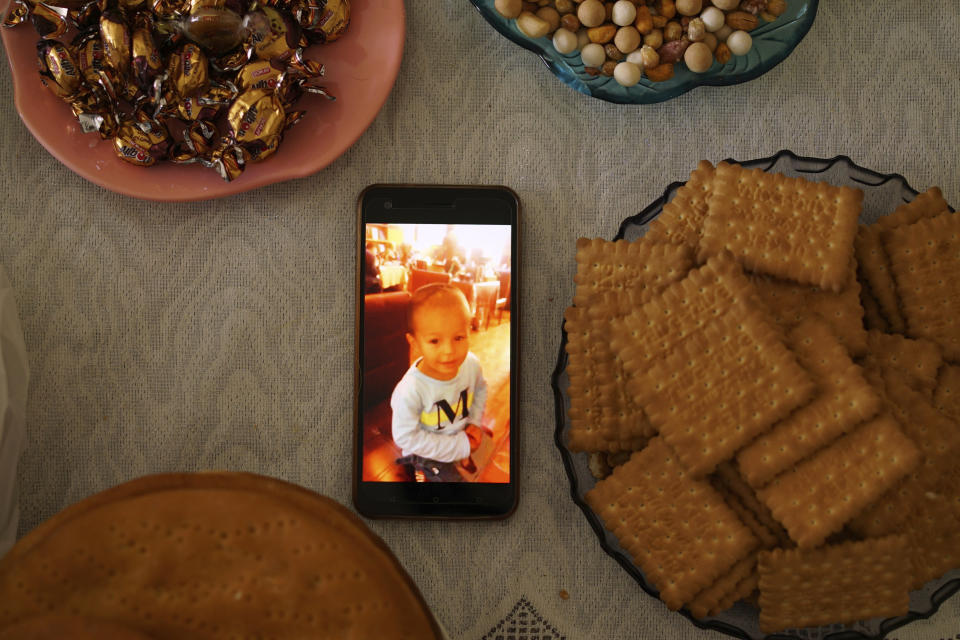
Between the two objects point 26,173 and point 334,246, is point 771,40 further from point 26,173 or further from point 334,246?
point 26,173

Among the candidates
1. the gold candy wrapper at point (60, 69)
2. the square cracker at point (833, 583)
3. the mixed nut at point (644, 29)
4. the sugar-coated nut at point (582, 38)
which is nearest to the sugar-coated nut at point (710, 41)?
the mixed nut at point (644, 29)

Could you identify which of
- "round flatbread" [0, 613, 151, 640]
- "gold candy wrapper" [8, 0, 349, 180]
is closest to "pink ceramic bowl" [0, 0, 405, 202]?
"gold candy wrapper" [8, 0, 349, 180]

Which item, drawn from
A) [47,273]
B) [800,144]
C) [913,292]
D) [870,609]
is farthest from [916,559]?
[47,273]

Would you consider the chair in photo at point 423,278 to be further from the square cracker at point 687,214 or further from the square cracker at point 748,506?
the square cracker at point 748,506

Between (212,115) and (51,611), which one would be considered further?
(212,115)

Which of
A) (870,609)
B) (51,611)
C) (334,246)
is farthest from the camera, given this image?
(334,246)

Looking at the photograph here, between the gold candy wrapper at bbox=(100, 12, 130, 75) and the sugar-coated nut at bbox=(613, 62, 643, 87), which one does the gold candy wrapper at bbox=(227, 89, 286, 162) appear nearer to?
the gold candy wrapper at bbox=(100, 12, 130, 75)

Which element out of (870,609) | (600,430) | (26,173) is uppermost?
(26,173)
